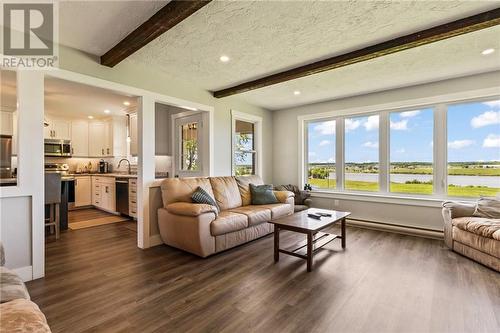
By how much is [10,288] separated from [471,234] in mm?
4378

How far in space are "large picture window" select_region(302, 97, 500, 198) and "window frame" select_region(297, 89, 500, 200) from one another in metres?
0.01

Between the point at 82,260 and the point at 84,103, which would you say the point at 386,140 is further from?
the point at 84,103

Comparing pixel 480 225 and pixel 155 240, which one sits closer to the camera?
pixel 480 225

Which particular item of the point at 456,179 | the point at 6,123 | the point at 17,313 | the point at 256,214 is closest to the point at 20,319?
A: the point at 17,313

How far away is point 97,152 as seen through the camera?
677 cm

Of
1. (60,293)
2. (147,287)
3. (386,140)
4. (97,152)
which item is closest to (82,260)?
(60,293)

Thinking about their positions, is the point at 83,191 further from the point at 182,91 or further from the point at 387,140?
the point at 387,140

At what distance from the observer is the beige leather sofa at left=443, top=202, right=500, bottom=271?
268 cm

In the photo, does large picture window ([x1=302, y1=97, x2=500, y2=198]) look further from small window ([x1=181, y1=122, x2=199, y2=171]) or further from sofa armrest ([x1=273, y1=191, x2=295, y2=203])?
small window ([x1=181, y1=122, x2=199, y2=171])

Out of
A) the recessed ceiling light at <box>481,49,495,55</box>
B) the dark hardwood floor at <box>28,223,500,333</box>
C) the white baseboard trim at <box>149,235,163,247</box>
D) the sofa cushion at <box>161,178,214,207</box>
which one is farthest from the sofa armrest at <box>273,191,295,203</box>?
the recessed ceiling light at <box>481,49,495,55</box>

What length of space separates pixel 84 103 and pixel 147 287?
4.36 m

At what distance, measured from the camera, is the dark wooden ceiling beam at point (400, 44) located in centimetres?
224

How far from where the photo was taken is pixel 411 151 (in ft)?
14.3

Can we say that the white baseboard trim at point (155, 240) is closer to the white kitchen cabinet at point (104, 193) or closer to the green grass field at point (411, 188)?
the white kitchen cabinet at point (104, 193)
